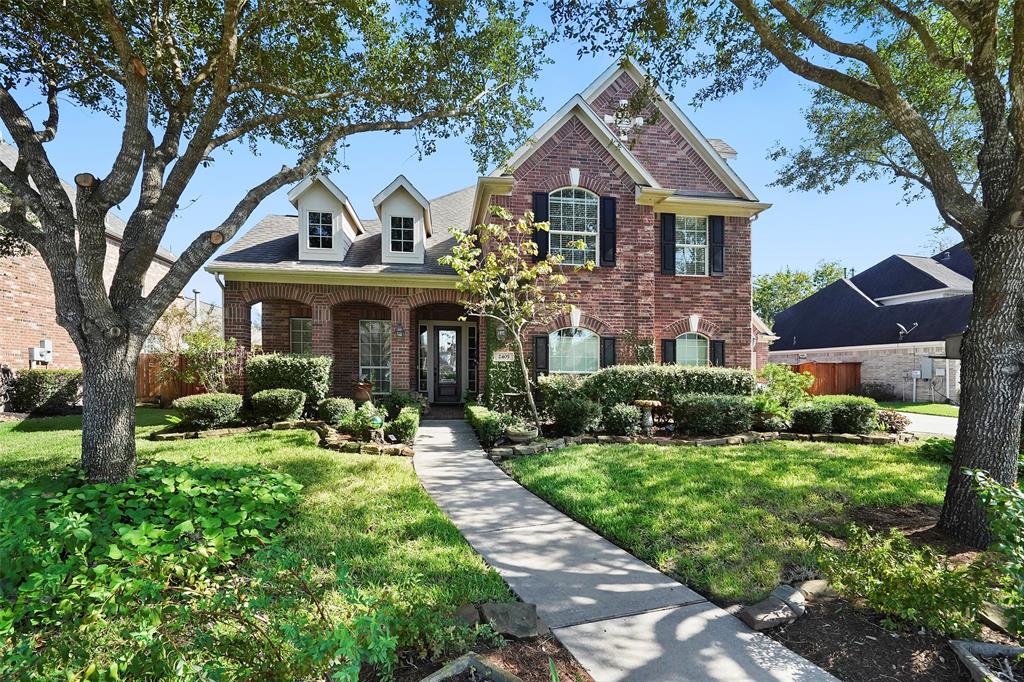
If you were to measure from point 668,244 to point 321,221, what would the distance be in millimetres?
9554

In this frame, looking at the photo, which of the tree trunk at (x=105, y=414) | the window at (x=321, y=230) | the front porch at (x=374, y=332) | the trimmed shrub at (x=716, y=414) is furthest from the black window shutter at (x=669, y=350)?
the tree trunk at (x=105, y=414)

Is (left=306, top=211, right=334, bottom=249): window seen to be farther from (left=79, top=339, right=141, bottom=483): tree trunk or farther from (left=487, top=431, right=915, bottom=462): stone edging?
(left=79, top=339, right=141, bottom=483): tree trunk

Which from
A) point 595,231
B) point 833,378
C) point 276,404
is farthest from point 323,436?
point 833,378

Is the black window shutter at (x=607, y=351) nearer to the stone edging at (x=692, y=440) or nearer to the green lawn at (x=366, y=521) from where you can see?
the stone edging at (x=692, y=440)

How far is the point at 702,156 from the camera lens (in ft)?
46.1

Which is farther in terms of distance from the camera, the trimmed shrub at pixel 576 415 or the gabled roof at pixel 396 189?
the gabled roof at pixel 396 189

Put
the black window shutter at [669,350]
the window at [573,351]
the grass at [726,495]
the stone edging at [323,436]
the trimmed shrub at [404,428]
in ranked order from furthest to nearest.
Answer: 1. the black window shutter at [669,350]
2. the window at [573,351]
3. the trimmed shrub at [404,428]
4. the stone edging at [323,436]
5. the grass at [726,495]

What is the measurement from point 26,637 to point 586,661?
3100 millimetres

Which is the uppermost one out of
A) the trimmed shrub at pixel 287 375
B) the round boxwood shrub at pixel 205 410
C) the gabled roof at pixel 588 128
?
the gabled roof at pixel 588 128

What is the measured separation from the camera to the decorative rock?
2.90m

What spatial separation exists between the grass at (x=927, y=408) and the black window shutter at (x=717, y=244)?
9354mm

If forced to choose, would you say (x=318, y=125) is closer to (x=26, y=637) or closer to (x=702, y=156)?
(x=26, y=637)

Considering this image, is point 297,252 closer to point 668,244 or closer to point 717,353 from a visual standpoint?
point 668,244

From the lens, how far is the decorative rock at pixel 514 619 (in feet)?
9.53
